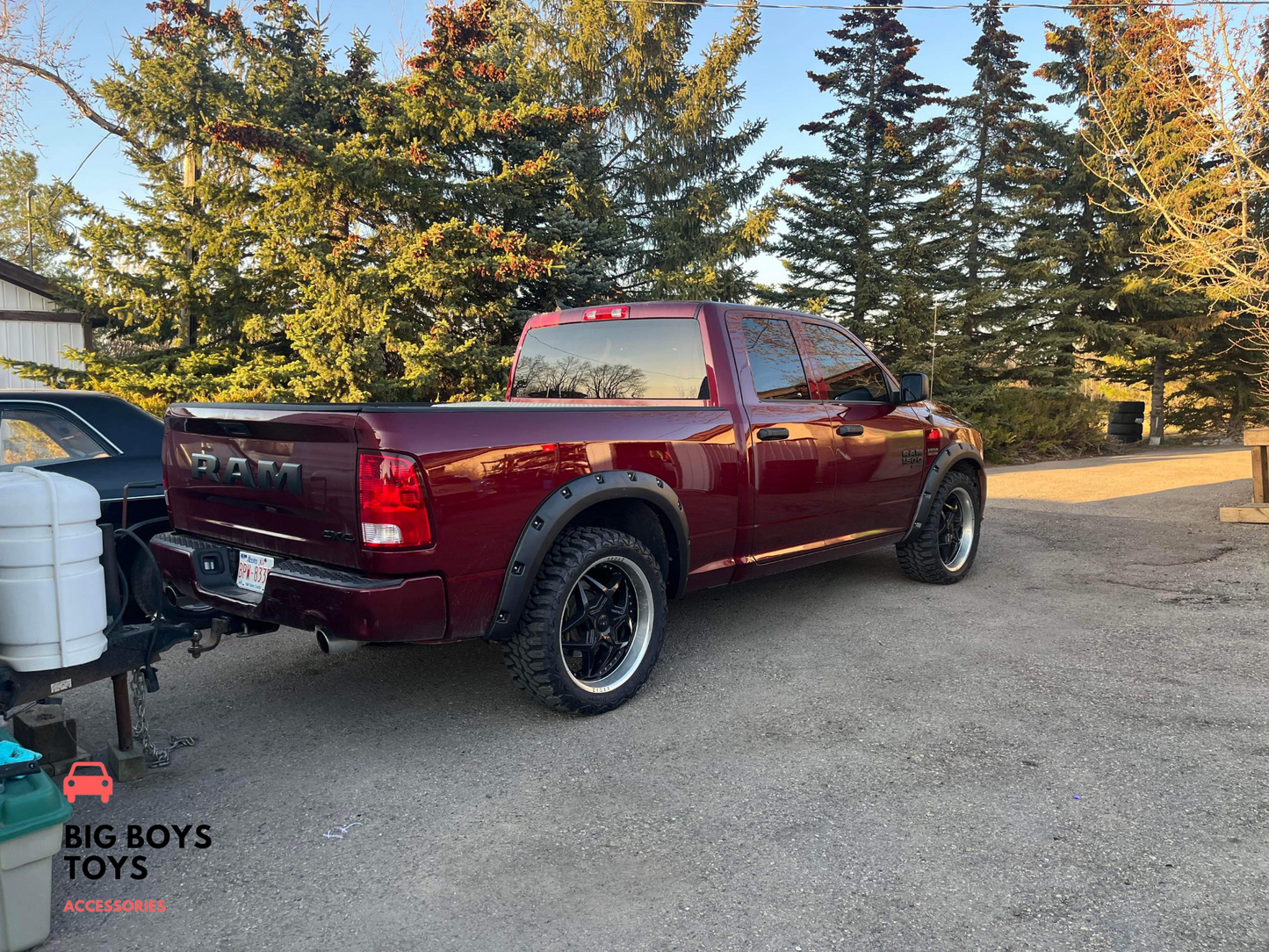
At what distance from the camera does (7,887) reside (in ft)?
7.16

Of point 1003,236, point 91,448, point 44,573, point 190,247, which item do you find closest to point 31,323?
point 190,247

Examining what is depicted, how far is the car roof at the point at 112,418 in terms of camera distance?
462 centimetres

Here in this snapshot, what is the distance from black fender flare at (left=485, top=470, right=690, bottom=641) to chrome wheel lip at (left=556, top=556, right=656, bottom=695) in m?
0.31

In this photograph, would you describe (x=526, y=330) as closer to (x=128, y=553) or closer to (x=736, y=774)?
(x=128, y=553)

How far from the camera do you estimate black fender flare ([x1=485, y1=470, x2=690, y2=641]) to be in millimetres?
3465

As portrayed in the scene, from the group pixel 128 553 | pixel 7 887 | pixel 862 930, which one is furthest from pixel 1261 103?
pixel 7 887

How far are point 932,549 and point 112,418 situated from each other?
209 inches

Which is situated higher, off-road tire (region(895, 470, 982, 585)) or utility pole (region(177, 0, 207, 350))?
utility pole (region(177, 0, 207, 350))

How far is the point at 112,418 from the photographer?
4746mm

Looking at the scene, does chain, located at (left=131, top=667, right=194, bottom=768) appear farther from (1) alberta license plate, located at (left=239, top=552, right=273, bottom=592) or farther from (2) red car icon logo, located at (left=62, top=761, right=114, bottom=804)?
(1) alberta license plate, located at (left=239, top=552, right=273, bottom=592)

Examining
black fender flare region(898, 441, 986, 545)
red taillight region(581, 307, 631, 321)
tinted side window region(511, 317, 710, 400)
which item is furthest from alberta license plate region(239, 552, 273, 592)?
black fender flare region(898, 441, 986, 545)

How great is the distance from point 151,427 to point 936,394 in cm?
1593

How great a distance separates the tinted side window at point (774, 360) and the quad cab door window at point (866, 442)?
245 millimetres

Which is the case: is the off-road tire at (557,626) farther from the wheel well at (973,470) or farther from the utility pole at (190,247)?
the utility pole at (190,247)
